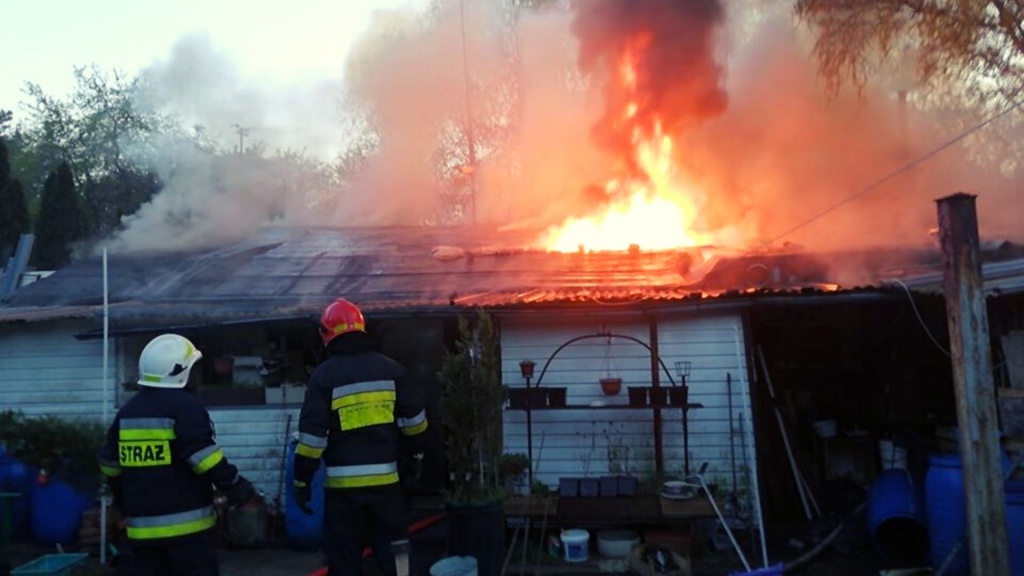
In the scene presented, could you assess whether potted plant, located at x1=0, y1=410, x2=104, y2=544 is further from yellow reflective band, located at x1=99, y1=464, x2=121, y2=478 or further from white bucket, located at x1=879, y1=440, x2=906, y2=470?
white bucket, located at x1=879, y1=440, x2=906, y2=470

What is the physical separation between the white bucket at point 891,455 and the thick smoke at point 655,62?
7.45 m

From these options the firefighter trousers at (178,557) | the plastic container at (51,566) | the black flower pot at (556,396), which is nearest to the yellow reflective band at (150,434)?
the firefighter trousers at (178,557)

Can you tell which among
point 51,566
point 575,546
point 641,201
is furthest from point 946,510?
point 641,201

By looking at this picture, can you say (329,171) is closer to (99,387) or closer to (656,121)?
(656,121)

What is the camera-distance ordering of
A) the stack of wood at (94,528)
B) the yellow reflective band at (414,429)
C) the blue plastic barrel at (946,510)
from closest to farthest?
the yellow reflective band at (414,429) < the blue plastic barrel at (946,510) < the stack of wood at (94,528)

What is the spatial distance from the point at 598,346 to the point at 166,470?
5307 mm

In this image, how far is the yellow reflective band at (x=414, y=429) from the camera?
19.0 feet

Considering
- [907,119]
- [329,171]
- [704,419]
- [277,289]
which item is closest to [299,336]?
[277,289]

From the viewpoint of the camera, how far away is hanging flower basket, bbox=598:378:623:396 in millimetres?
8688

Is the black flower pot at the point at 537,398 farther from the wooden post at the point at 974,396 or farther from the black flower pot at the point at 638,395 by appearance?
the wooden post at the point at 974,396

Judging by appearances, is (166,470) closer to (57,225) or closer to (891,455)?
(891,455)

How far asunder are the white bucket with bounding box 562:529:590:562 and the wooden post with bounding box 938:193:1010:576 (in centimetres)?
317

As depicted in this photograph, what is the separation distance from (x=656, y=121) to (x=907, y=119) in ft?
17.5

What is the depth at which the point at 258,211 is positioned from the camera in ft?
52.0
